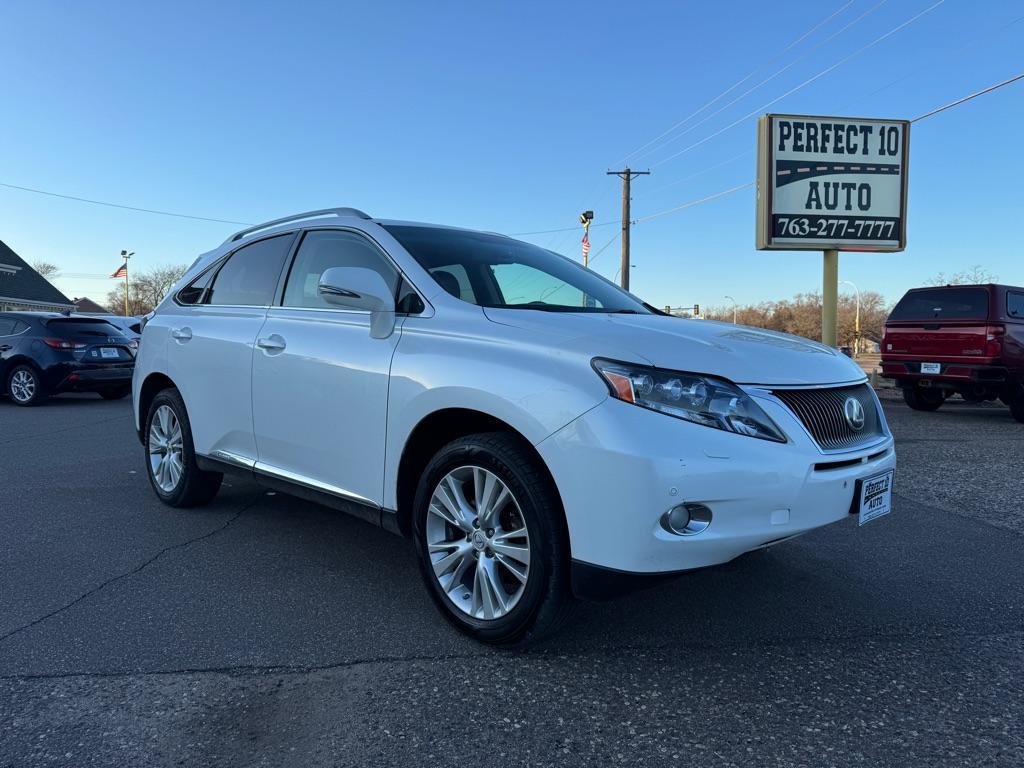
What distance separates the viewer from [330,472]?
11.5ft

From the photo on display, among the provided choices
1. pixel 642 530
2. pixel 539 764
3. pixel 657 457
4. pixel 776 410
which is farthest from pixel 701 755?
pixel 776 410

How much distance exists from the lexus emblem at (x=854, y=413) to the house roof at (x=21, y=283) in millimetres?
42570

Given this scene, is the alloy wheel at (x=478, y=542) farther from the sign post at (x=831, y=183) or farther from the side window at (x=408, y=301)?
the sign post at (x=831, y=183)

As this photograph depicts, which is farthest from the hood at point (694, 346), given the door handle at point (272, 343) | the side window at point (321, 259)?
the door handle at point (272, 343)

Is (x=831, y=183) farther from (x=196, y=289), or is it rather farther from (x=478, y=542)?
(x=478, y=542)

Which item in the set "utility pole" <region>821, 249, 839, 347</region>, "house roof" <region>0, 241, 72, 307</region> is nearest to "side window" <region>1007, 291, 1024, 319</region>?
"utility pole" <region>821, 249, 839, 347</region>

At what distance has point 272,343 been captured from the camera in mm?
3855

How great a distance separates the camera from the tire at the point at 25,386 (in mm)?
11484

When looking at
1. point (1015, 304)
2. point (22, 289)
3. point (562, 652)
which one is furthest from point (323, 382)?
point (22, 289)

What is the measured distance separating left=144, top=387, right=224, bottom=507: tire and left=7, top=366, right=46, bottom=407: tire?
789 centimetres

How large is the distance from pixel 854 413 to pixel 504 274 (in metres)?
1.78

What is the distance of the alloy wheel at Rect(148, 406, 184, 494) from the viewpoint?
4844 mm

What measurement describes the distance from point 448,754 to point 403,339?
A: 1659mm

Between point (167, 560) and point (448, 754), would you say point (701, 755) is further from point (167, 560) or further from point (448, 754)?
point (167, 560)
